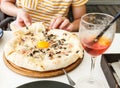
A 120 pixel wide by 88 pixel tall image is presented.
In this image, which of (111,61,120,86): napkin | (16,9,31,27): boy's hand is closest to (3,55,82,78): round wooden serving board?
(111,61,120,86): napkin

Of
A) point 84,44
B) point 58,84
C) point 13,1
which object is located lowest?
point 13,1

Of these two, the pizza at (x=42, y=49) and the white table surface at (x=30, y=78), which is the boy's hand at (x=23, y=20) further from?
the white table surface at (x=30, y=78)

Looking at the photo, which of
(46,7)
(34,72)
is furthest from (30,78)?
(46,7)

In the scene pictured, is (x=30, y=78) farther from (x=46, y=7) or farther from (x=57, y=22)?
(x=46, y=7)

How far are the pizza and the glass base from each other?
8 centimetres

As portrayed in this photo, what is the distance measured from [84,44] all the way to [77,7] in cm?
69

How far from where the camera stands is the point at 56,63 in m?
0.82

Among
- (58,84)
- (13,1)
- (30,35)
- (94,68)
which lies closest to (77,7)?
(13,1)

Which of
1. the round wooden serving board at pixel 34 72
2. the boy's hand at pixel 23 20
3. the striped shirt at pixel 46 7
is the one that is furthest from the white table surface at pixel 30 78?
the striped shirt at pixel 46 7

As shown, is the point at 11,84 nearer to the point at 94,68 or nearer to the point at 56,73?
the point at 56,73

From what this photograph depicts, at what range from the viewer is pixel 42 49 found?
90 centimetres

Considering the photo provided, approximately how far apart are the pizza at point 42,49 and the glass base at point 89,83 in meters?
0.08

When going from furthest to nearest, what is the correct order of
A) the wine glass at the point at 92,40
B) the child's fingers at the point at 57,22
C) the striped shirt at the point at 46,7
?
the striped shirt at the point at 46,7 → the child's fingers at the point at 57,22 → the wine glass at the point at 92,40

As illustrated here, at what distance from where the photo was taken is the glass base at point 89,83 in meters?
0.79
